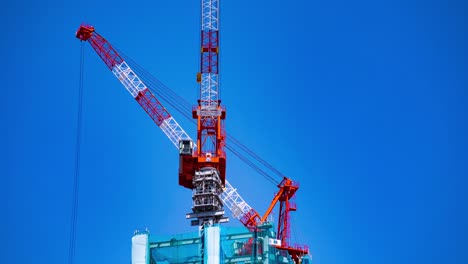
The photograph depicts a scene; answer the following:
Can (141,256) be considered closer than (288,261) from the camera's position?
Yes

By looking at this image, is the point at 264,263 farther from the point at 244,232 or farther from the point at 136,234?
the point at 136,234

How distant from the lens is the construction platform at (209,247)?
529 feet

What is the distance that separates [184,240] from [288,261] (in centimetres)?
2488

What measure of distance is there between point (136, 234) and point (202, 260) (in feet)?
38.4

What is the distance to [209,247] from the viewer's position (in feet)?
530

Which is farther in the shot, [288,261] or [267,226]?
[288,261]

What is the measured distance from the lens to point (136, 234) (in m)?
165

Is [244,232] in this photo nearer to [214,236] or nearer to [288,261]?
[214,236]

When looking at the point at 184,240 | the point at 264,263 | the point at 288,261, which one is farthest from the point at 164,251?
the point at 288,261

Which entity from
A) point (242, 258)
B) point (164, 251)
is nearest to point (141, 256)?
point (164, 251)

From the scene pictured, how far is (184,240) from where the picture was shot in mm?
164125

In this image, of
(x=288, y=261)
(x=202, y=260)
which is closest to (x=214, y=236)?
(x=202, y=260)

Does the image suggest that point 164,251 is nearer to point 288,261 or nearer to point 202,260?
point 202,260

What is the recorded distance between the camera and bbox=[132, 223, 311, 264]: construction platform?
529 feet
